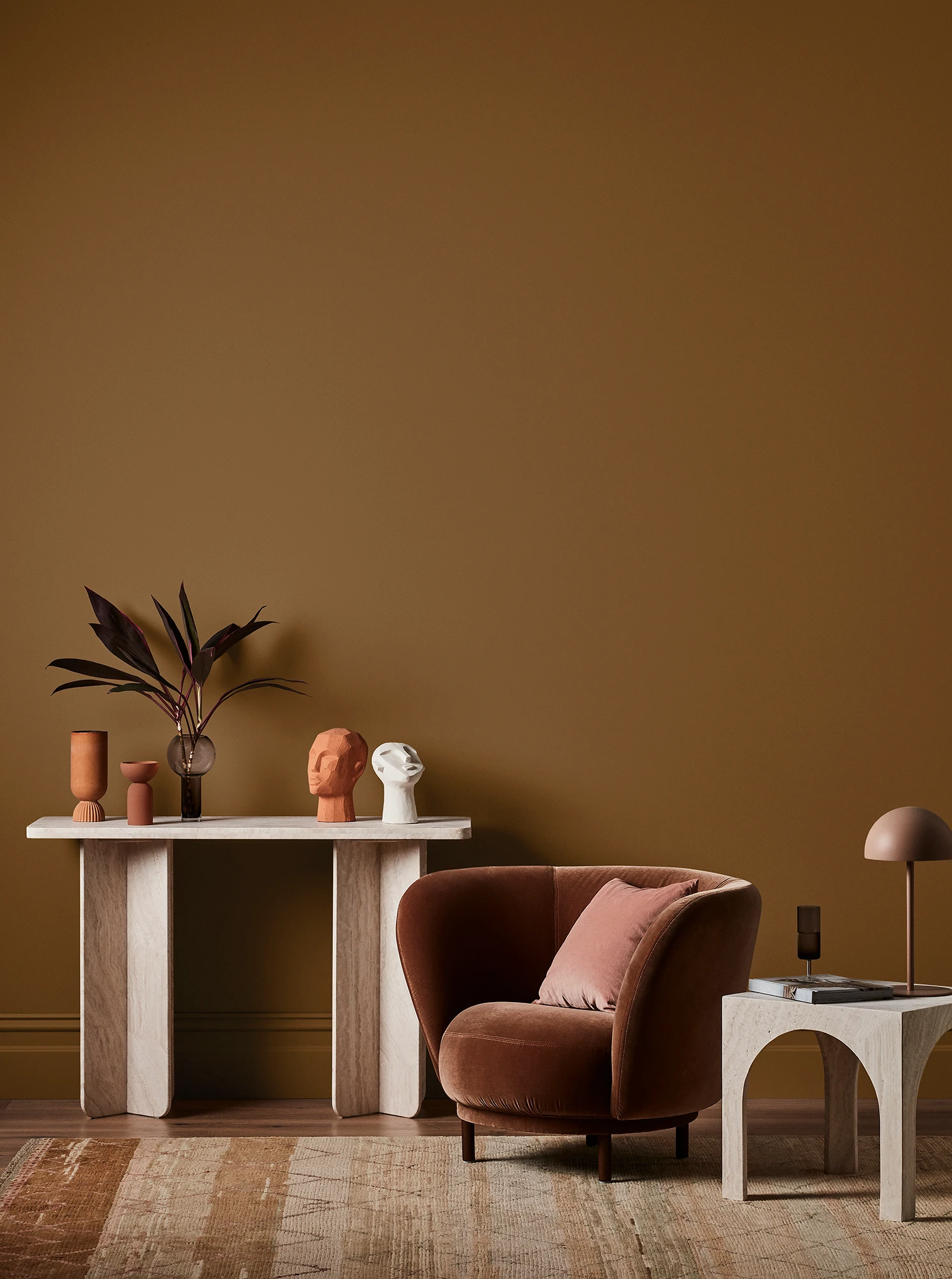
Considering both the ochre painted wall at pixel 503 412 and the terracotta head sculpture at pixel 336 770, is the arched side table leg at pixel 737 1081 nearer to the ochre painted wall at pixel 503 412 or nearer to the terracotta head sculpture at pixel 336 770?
the ochre painted wall at pixel 503 412

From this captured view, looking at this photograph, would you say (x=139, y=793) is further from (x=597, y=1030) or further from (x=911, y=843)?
(x=911, y=843)

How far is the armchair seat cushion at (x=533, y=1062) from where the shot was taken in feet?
10.5

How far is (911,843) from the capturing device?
3227 mm

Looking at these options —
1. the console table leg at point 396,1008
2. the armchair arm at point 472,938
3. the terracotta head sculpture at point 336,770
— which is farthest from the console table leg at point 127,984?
the armchair arm at point 472,938

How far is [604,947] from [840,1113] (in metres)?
0.73

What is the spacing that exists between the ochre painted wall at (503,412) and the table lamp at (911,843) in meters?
0.99

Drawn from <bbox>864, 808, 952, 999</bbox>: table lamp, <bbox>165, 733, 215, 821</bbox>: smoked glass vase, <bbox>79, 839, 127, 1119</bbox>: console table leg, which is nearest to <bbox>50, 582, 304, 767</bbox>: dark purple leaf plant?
<bbox>165, 733, 215, 821</bbox>: smoked glass vase

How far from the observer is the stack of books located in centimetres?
311

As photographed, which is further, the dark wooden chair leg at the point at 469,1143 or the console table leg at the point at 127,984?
the console table leg at the point at 127,984

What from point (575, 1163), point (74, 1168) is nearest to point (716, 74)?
point (575, 1163)

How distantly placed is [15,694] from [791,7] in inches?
138

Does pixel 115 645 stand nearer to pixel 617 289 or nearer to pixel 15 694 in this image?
pixel 15 694

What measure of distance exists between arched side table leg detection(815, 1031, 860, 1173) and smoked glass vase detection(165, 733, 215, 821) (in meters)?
1.97

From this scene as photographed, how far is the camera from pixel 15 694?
430 centimetres
